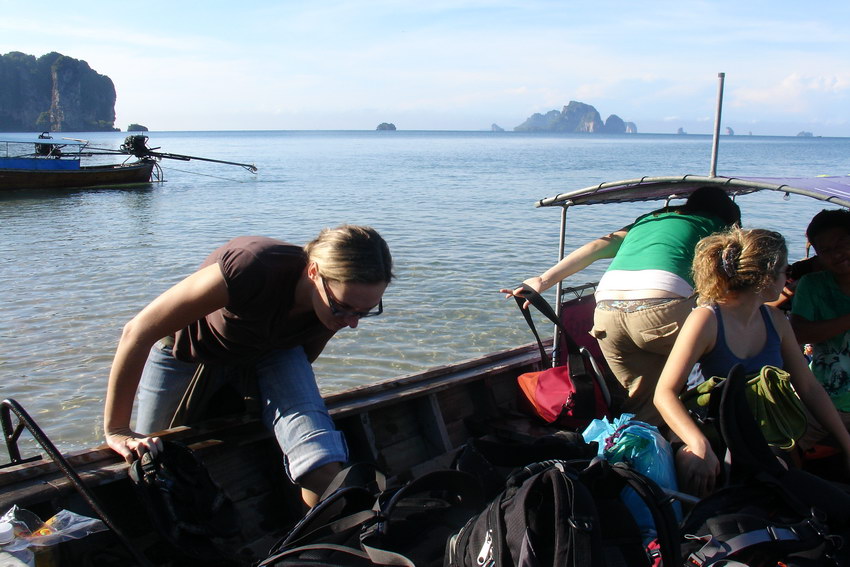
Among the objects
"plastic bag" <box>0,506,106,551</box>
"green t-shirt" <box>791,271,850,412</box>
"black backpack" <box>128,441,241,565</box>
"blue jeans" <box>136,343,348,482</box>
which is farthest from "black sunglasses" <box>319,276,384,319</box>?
"green t-shirt" <box>791,271,850,412</box>

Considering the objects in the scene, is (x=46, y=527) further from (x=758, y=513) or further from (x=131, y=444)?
(x=758, y=513)

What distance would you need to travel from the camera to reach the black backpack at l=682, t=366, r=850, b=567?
2.43m

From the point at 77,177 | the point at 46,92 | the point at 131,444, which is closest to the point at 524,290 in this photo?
the point at 131,444

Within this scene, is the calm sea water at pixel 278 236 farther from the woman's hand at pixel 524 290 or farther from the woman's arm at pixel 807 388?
the woman's arm at pixel 807 388

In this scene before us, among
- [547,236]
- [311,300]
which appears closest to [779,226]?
[547,236]

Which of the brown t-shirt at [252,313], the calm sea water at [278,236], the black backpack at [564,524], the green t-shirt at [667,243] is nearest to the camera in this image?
the black backpack at [564,524]

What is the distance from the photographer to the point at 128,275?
13.3m

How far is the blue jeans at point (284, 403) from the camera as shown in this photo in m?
3.04

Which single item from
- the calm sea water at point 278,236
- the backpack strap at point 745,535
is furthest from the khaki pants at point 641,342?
the calm sea water at point 278,236

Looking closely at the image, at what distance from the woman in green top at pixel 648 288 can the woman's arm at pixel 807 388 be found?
0.47 meters

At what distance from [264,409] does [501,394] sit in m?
1.82

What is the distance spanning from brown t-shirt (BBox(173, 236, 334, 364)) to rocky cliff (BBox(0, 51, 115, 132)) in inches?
6277

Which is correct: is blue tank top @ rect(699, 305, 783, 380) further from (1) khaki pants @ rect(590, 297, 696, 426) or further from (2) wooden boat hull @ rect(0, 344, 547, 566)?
(2) wooden boat hull @ rect(0, 344, 547, 566)

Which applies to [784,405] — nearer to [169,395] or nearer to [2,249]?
[169,395]
